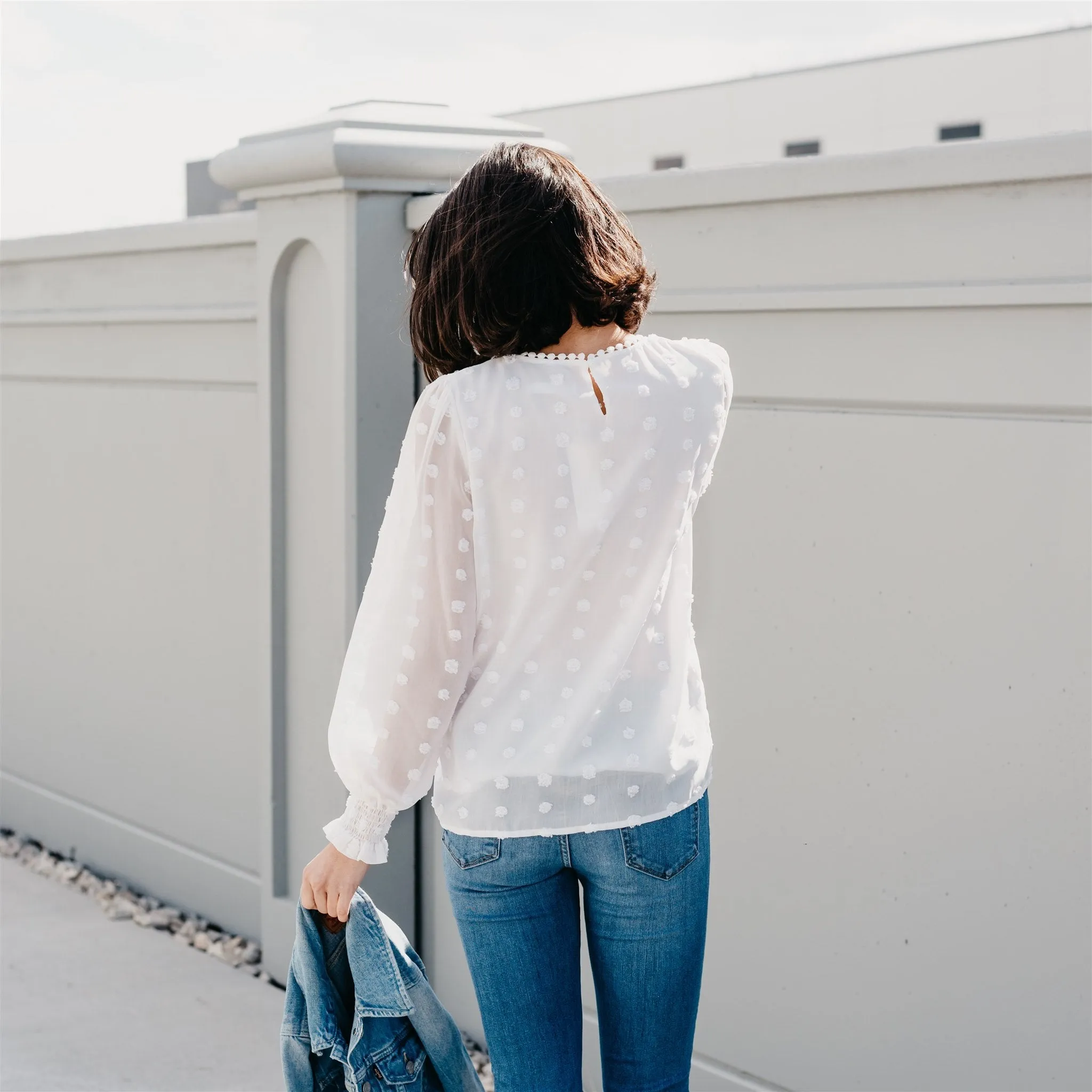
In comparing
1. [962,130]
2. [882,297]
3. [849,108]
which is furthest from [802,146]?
[882,297]

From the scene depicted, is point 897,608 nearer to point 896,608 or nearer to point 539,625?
point 896,608

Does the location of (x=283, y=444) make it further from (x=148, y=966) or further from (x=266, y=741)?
(x=148, y=966)

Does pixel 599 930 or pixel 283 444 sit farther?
pixel 283 444

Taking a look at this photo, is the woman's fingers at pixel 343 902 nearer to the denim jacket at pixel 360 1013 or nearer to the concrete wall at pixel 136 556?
the denim jacket at pixel 360 1013

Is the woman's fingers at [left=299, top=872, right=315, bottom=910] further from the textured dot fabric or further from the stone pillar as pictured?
the stone pillar

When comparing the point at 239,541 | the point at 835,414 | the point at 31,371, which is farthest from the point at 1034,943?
the point at 31,371

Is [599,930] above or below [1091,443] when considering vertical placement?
below

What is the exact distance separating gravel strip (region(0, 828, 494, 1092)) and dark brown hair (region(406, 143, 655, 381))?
2.15 m

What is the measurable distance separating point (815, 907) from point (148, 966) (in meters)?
1.99

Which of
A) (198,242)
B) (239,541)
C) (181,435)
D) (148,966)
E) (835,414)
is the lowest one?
(148,966)

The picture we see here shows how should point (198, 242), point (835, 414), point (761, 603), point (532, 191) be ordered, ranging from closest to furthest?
1. point (532, 191)
2. point (835, 414)
3. point (761, 603)
4. point (198, 242)

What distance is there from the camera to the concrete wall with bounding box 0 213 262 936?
3693mm

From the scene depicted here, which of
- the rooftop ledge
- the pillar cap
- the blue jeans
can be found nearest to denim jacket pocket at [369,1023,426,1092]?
the blue jeans

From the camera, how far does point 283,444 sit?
3328 mm
